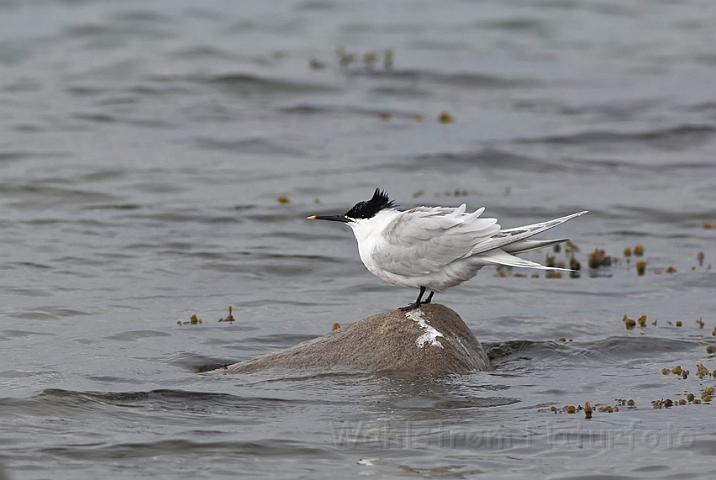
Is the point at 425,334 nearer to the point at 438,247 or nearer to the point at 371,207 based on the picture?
the point at 438,247

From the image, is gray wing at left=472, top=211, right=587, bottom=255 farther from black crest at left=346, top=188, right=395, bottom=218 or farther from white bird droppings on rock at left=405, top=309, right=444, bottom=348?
black crest at left=346, top=188, right=395, bottom=218

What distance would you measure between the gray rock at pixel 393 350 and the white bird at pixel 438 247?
0.59 ft

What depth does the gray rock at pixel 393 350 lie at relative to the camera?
6.72m

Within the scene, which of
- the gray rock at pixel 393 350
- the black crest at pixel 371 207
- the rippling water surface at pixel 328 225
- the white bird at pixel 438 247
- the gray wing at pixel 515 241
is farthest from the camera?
the black crest at pixel 371 207

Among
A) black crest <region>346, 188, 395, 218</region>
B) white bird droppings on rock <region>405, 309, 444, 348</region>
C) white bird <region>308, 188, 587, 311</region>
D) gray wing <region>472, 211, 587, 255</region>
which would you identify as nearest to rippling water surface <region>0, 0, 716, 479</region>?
white bird droppings on rock <region>405, 309, 444, 348</region>

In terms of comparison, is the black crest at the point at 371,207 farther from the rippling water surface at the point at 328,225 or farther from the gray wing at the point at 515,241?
the rippling water surface at the point at 328,225

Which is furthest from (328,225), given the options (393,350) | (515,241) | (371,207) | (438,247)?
(515,241)

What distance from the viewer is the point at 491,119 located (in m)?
16.7

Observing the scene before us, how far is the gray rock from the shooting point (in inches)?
265

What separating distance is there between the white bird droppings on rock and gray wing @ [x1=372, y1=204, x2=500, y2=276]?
34cm

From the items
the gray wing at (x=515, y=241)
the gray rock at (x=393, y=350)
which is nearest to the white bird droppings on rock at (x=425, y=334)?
the gray rock at (x=393, y=350)

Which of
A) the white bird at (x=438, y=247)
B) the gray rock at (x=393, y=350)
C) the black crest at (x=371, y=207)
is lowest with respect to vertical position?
the gray rock at (x=393, y=350)

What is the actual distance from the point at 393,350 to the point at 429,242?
76 centimetres

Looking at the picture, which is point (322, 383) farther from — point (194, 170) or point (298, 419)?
point (194, 170)
